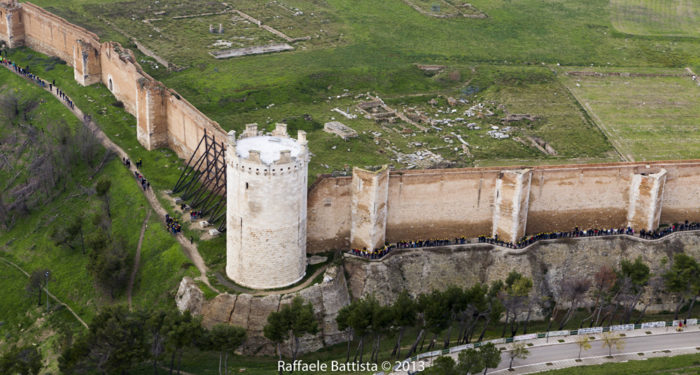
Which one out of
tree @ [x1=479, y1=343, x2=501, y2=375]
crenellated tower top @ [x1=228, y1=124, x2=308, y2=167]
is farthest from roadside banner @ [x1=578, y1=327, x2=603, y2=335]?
crenellated tower top @ [x1=228, y1=124, x2=308, y2=167]

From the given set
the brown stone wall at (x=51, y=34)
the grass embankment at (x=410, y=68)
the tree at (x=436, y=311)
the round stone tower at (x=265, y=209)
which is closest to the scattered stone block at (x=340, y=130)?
the grass embankment at (x=410, y=68)

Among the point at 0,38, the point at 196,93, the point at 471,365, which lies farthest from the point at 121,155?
the point at 471,365

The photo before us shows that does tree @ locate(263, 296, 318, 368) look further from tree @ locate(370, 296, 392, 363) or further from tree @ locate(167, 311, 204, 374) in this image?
tree @ locate(167, 311, 204, 374)

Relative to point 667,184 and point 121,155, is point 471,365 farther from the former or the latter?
point 121,155

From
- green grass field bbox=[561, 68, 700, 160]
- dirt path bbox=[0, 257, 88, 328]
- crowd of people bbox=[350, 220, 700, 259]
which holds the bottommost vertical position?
dirt path bbox=[0, 257, 88, 328]

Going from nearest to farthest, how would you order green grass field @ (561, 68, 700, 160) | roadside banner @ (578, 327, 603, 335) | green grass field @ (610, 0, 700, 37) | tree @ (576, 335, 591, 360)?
tree @ (576, 335, 591, 360) → roadside banner @ (578, 327, 603, 335) → green grass field @ (561, 68, 700, 160) → green grass field @ (610, 0, 700, 37)

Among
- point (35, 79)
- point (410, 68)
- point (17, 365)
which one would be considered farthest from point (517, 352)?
point (35, 79)
